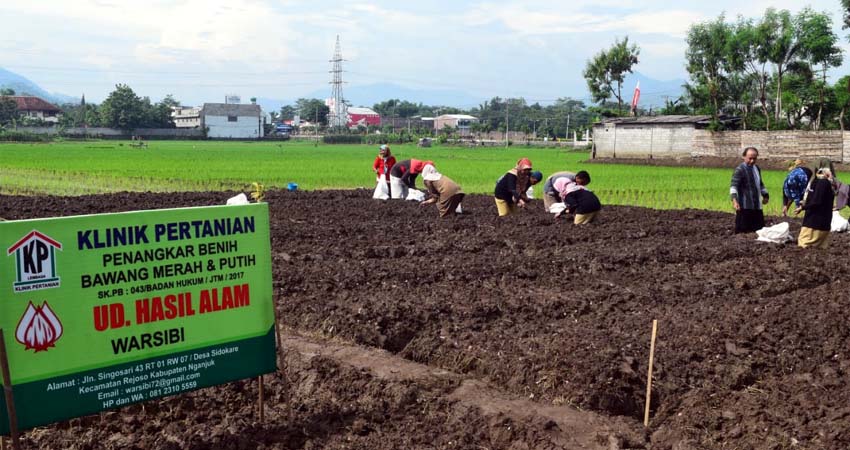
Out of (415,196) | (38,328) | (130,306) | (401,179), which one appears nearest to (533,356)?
(130,306)

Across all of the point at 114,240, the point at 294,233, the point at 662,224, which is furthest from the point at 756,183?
the point at 114,240

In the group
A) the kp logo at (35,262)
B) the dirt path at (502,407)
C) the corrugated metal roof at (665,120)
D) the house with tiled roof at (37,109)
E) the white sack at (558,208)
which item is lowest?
the dirt path at (502,407)

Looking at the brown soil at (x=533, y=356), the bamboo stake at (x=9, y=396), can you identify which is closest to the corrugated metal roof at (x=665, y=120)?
the brown soil at (x=533, y=356)

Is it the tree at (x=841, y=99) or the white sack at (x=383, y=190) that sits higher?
the tree at (x=841, y=99)

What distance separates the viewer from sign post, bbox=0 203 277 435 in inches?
146

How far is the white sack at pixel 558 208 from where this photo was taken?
13.3m

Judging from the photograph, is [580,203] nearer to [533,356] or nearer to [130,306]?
[533,356]

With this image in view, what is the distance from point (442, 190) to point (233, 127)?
326 ft

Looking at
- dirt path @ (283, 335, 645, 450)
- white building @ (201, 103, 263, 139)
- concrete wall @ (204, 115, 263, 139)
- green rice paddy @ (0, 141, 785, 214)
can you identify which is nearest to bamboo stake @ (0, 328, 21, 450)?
dirt path @ (283, 335, 645, 450)

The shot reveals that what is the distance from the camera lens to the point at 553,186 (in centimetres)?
1383

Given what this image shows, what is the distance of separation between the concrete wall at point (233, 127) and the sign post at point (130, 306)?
105 metres

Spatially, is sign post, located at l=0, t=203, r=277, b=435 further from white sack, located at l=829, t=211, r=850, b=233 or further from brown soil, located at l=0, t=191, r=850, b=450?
white sack, located at l=829, t=211, r=850, b=233

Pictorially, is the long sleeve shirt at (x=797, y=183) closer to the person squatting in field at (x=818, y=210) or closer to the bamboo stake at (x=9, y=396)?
the person squatting in field at (x=818, y=210)

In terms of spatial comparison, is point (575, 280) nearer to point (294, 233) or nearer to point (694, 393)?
point (694, 393)
